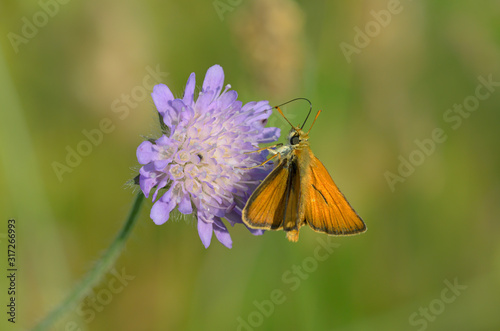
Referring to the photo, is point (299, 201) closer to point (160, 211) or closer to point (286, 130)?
point (160, 211)

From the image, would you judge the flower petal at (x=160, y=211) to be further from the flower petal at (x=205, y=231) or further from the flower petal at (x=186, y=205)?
the flower petal at (x=205, y=231)

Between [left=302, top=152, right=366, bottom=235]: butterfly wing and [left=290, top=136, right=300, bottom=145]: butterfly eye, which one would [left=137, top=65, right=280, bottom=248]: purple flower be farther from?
[left=302, top=152, right=366, bottom=235]: butterfly wing

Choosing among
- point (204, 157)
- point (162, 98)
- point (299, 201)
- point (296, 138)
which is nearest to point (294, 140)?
point (296, 138)

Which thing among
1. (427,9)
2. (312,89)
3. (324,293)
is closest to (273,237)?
(324,293)

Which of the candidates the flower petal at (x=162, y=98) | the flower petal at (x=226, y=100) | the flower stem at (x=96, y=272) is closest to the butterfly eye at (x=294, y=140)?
the flower petal at (x=226, y=100)

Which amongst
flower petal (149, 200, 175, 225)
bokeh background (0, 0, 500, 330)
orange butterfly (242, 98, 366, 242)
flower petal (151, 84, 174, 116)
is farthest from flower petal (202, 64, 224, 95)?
bokeh background (0, 0, 500, 330)

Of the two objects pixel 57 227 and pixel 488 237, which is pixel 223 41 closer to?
pixel 57 227
